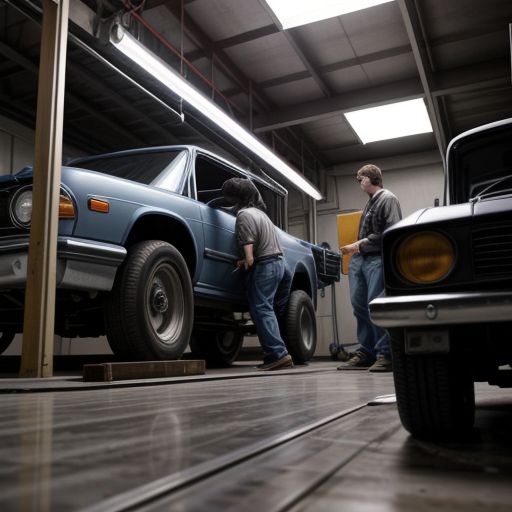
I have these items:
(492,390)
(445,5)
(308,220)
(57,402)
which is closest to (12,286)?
(57,402)

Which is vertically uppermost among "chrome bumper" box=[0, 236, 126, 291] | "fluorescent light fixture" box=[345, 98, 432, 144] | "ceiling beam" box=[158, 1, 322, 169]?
"ceiling beam" box=[158, 1, 322, 169]

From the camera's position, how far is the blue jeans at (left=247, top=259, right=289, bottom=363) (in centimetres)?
458

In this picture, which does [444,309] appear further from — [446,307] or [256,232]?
[256,232]

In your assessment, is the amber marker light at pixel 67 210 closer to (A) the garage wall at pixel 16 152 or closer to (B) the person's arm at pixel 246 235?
(B) the person's arm at pixel 246 235

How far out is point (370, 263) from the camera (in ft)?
15.4

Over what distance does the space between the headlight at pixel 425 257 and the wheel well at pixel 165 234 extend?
2581 millimetres

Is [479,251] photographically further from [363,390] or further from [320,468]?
[363,390]

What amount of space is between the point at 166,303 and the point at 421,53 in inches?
210

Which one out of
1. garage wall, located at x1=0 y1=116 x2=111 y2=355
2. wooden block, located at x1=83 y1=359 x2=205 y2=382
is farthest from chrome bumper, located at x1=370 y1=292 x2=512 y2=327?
garage wall, located at x1=0 y1=116 x2=111 y2=355

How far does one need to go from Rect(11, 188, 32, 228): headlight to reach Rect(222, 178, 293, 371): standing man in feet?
5.63

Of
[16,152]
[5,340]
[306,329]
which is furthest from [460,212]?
[16,152]

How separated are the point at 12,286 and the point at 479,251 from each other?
9.48ft

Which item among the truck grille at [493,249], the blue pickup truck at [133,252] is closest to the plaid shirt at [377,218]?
the blue pickup truck at [133,252]

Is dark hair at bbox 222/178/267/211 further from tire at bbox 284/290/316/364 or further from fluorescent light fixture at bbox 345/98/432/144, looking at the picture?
fluorescent light fixture at bbox 345/98/432/144
